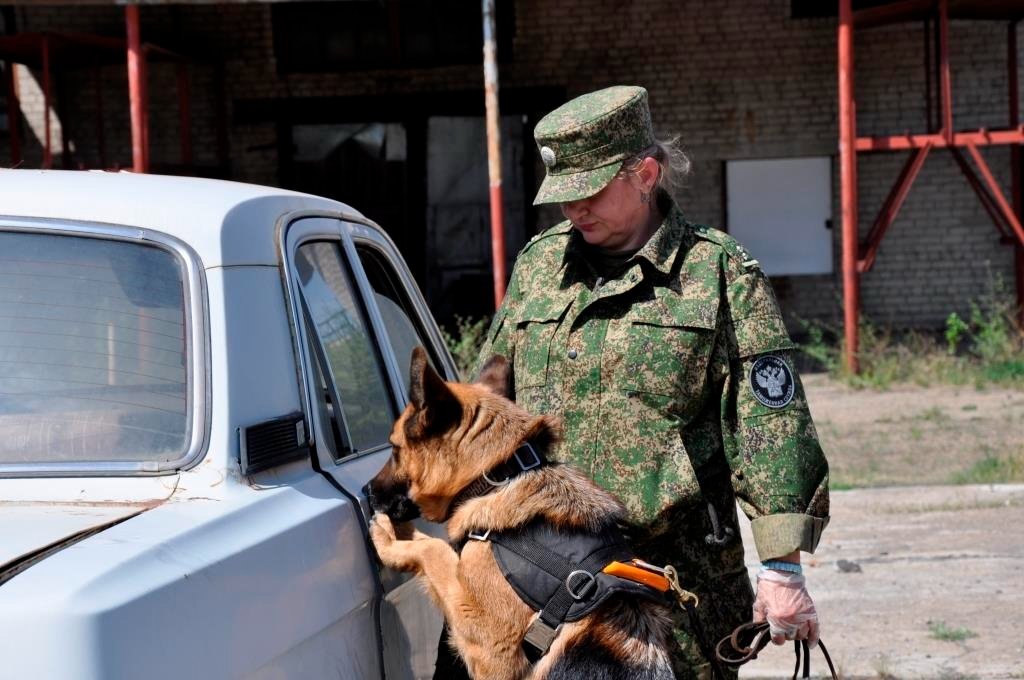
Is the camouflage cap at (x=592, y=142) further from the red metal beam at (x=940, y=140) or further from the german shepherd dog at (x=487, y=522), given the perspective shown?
the red metal beam at (x=940, y=140)

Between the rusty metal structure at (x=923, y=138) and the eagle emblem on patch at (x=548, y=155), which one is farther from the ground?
the rusty metal structure at (x=923, y=138)

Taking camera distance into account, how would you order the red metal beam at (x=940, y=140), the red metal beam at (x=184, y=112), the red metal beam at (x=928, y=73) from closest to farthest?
the red metal beam at (x=940, y=140) < the red metal beam at (x=928, y=73) < the red metal beam at (x=184, y=112)

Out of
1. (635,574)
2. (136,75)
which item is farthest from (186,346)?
(136,75)

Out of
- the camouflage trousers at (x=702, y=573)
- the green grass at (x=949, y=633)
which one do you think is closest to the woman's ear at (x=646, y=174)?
the camouflage trousers at (x=702, y=573)

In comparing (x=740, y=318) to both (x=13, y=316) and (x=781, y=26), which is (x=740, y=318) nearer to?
(x=13, y=316)

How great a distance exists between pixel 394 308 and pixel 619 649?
1599 millimetres

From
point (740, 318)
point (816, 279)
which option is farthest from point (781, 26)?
point (740, 318)

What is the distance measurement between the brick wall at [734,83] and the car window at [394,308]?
11703 mm

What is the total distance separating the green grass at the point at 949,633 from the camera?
534 centimetres

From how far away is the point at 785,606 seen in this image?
2656 millimetres

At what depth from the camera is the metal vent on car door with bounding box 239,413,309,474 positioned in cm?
217

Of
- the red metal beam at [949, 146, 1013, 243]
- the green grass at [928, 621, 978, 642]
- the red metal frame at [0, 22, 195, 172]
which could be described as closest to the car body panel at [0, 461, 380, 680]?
the green grass at [928, 621, 978, 642]

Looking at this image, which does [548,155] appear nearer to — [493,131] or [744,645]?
[744,645]

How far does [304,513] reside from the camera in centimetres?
221
